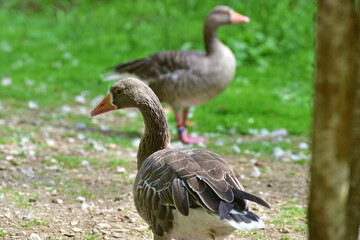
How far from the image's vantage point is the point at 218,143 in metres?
7.21

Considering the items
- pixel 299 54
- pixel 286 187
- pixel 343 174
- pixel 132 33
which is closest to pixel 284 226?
pixel 286 187

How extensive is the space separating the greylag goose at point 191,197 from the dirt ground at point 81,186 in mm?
875

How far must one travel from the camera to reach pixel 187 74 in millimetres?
7484

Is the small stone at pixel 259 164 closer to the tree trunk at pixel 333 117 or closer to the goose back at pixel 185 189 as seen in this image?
the goose back at pixel 185 189

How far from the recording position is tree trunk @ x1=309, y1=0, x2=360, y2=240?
209 centimetres

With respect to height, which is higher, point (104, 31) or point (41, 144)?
point (104, 31)

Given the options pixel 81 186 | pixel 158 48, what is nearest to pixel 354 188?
pixel 81 186

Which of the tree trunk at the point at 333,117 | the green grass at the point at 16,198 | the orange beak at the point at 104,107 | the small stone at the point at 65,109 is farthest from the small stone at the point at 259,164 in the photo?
the tree trunk at the point at 333,117

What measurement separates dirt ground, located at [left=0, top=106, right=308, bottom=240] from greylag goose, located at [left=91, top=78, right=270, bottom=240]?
0.87 metres

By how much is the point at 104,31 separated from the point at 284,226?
1015cm

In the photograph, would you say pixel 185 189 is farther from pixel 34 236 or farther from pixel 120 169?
pixel 120 169

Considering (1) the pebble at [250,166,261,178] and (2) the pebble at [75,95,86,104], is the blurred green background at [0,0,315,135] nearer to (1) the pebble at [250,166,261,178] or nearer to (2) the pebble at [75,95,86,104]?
(2) the pebble at [75,95,86,104]

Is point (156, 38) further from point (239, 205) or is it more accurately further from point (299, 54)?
point (239, 205)

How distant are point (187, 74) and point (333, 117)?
5.42 meters
